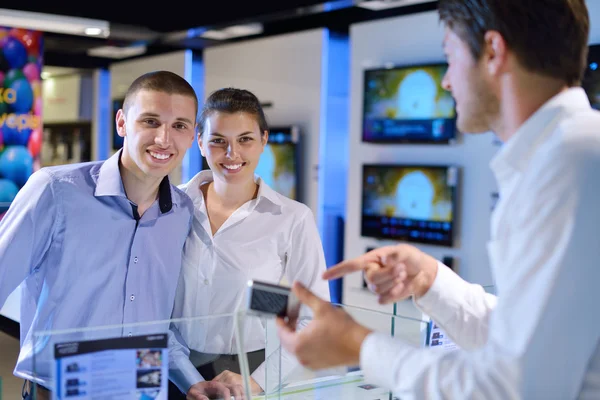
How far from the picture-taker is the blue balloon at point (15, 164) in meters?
6.73

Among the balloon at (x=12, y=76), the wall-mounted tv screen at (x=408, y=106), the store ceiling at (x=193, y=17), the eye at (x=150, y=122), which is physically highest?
the store ceiling at (x=193, y=17)

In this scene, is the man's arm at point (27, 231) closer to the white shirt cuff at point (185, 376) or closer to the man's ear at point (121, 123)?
the man's ear at point (121, 123)

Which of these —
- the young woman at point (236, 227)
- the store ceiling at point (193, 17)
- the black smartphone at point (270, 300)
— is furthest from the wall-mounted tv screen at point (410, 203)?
the black smartphone at point (270, 300)

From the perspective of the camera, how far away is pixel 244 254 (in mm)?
2367

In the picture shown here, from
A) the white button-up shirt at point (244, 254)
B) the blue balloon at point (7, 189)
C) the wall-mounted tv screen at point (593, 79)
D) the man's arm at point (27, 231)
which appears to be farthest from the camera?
the blue balloon at point (7, 189)

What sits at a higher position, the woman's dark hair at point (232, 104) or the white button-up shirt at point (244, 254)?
the woman's dark hair at point (232, 104)

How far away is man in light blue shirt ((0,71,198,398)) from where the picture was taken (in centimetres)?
192

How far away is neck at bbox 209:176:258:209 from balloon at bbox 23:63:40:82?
204 inches

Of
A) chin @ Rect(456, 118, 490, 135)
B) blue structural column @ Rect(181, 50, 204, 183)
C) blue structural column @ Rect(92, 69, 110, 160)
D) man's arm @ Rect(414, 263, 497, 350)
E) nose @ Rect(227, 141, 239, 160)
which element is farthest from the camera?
blue structural column @ Rect(92, 69, 110, 160)

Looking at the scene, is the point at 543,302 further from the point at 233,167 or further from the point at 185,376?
the point at 233,167

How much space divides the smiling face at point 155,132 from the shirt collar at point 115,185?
62mm

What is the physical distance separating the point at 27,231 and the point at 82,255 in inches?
6.4

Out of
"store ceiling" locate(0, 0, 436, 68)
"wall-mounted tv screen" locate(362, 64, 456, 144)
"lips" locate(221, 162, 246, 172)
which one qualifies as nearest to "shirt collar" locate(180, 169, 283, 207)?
"lips" locate(221, 162, 246, 172)

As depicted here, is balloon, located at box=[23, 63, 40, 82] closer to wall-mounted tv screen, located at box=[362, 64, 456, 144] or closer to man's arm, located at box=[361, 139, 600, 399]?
wall-mounted tv screen, located at box=[362, 64, 456, 144]
